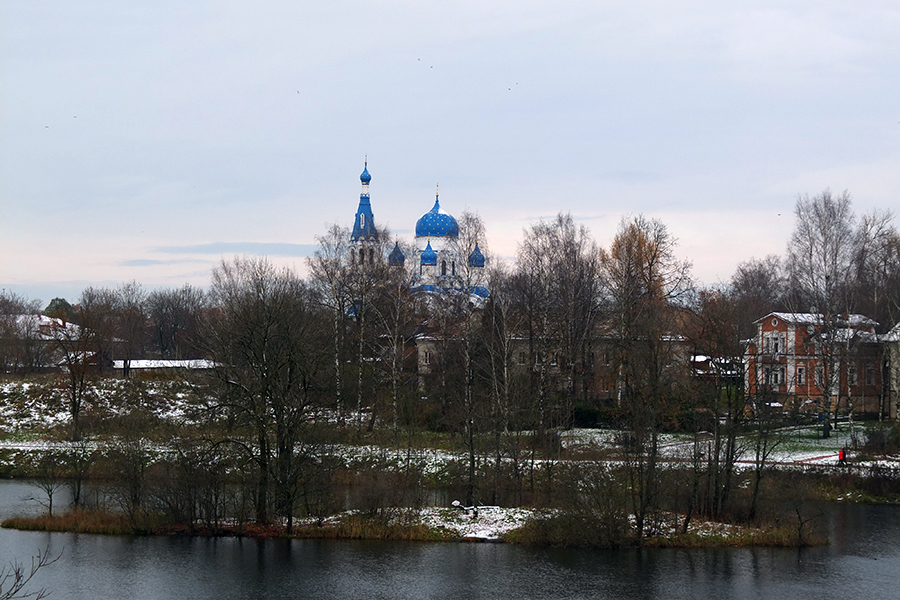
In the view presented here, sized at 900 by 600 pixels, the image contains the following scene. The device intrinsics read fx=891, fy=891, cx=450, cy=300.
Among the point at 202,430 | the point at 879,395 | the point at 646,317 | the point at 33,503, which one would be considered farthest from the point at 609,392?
the point at 33,503

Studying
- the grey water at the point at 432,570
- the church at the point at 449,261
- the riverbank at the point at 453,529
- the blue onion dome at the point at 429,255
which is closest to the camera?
the grey water at the point at 432,570

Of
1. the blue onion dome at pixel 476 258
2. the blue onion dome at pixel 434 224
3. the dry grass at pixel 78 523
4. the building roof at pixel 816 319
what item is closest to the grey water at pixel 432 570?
the dry grass at pixel 78 523

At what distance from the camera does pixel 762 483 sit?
1117 inches

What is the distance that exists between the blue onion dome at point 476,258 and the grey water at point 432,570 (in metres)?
16.0

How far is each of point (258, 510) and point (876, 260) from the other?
134 feet

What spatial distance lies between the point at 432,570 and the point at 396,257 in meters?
24.0

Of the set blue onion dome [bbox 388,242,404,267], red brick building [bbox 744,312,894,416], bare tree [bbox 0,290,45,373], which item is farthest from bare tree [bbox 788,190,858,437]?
bare tree [bbox 0,290,45,373]

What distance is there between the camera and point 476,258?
38.3 metres

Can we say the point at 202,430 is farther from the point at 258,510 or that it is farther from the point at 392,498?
the point at 392,498

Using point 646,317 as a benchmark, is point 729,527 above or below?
below

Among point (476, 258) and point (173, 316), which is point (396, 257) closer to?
point (476, 258)

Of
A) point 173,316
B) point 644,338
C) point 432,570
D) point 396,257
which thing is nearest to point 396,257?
point 396,257

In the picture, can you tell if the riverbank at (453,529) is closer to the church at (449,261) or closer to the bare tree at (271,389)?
the bare tree at (271,389)

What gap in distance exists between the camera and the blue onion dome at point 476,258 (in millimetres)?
36750
